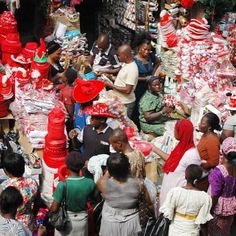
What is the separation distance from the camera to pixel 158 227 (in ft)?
19.6

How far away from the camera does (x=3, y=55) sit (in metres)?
9.00

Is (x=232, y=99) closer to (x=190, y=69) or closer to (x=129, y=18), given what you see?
(x=190, y=69)

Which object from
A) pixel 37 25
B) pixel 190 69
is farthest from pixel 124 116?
pixel 37 25

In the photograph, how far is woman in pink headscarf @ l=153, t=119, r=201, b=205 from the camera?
6.27 meters

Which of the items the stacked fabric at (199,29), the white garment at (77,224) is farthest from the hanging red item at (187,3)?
the white garment at (77,224)

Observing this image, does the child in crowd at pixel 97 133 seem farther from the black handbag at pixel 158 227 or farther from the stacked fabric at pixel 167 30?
the stacked fabric at pixel 167 30

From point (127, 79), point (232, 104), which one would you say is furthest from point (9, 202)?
point (127, 79)

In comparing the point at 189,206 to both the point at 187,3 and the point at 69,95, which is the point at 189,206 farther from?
the point at 187,3

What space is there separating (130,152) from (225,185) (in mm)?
960

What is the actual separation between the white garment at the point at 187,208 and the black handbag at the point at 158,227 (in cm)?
19

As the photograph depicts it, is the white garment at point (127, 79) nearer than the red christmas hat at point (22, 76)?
No

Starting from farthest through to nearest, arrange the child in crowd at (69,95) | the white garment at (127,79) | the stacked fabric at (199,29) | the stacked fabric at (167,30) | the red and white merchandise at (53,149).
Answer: the stacked fabric at (167,30) < the stacked fabric at (199,29) < the white garment at (127,79) < the child in crowd at (69,95) < the red and white merchandise at (53,149)

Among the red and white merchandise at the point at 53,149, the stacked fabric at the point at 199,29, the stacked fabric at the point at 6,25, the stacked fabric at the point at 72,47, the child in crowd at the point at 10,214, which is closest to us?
the child in crowd at the point at 10,214

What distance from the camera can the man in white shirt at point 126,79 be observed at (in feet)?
27.1
